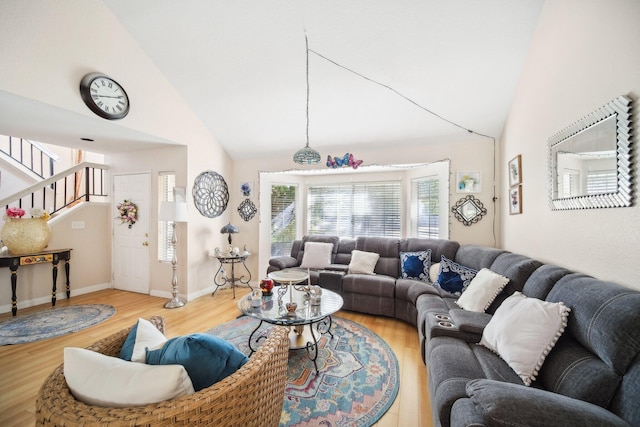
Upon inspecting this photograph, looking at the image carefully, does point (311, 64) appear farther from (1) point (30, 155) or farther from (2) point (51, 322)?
(1) point (30, 155)

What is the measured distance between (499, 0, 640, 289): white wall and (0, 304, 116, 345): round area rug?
477 centimetres

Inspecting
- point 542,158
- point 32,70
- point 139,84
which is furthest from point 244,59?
point 542,158

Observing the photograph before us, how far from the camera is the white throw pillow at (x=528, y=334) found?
1.32m

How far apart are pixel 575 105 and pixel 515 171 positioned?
46.1 inches

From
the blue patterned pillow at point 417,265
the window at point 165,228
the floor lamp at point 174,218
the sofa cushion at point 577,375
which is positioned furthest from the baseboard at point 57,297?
the sofa cushion at point 577,375

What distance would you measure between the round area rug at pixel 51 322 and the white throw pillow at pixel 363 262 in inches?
130

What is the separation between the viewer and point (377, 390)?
6.30 ft

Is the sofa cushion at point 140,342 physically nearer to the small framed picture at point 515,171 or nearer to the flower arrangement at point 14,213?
the small framed picture at point 515,171

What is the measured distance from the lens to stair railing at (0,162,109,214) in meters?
4.03

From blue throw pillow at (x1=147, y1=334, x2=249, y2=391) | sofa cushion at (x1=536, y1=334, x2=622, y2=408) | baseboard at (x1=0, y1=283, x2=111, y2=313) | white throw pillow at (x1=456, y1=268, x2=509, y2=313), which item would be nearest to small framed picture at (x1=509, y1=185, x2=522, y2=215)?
white throw pillow at (x1=456, y1=268, x2=509, y2=313)

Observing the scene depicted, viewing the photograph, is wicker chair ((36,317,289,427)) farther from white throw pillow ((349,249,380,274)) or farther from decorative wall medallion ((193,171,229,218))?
decorative wall medallion ((193,171,229,218))

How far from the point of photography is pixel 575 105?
68.4 inches

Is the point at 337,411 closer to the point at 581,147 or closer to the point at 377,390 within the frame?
the point at 377,390

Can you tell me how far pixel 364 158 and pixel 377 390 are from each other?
316 cm
